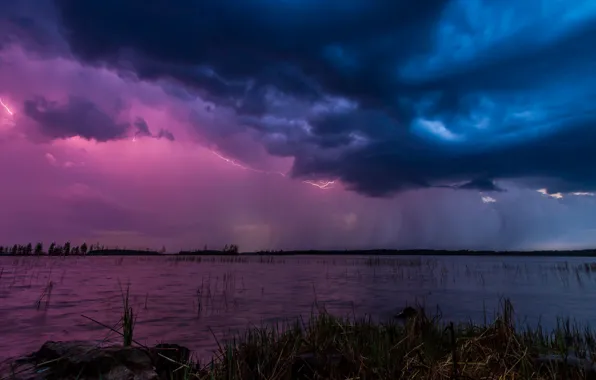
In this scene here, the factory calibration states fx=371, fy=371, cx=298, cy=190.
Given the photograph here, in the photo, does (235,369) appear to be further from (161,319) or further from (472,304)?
(472,304)

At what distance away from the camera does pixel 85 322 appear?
18453 mm

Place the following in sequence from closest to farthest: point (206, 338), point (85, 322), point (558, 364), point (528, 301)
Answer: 1. point (558, 364)
2. point (206, 338)
3. point (85, 322)
4. point (528, 301)

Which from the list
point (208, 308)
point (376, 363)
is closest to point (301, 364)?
point (376, 363)

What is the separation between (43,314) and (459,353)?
71.0 feet

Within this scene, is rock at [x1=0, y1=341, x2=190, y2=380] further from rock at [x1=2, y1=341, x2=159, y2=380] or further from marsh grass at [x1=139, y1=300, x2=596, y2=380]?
marsh grass at [x1=139, y1=300, x2=596, y2=380]

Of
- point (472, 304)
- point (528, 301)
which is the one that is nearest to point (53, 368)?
point (472, 304)

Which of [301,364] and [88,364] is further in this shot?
[301,364]

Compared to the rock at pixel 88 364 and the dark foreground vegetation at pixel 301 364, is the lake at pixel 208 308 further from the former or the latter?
the dark foreground vegetation at pixel 301 364

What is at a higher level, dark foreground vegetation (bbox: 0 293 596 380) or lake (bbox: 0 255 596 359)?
dark foreground vegetation (bbox: 0 293 596 380)

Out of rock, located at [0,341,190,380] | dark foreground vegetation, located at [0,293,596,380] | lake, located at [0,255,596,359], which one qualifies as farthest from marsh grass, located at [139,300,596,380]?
lake, located at [0,255,596,359]

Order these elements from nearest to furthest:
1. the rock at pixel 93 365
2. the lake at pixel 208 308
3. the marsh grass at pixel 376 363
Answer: the marsh grass at pixel 376 363, the rock at pixel 93 365, the lake at pixel 208 308

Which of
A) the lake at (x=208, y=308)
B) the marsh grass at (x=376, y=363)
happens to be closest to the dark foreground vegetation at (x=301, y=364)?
the marsh grass at (x=376, y=363)

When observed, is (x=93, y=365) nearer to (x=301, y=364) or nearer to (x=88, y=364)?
(x=88, y=364)

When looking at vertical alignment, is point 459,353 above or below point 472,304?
above
